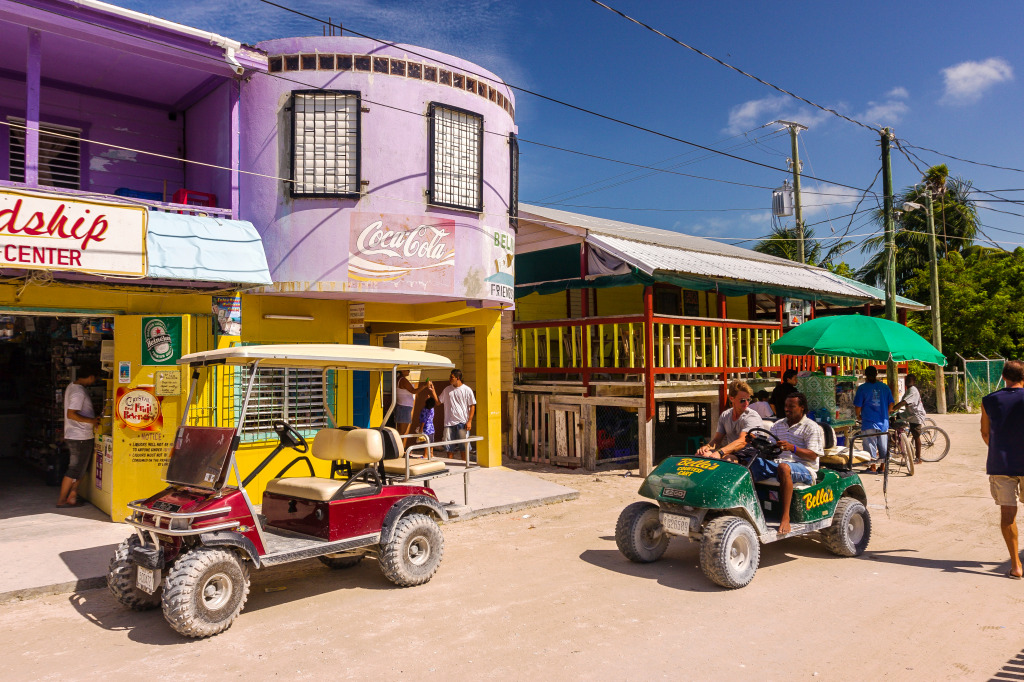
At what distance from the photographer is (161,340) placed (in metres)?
9.22

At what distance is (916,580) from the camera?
266 inches

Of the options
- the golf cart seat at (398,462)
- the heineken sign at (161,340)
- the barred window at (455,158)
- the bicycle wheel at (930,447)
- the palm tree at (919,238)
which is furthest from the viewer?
the palm tree at (919,238)

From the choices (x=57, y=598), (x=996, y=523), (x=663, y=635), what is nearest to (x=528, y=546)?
(x=663, y=635)

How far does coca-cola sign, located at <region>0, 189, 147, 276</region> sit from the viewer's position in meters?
7.43

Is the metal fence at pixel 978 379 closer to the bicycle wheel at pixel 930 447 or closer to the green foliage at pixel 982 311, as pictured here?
the green foliage at pixel 982 311

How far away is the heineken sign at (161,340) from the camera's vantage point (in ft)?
30.2

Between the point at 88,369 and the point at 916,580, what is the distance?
1075 centimetres

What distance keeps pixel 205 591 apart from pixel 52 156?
26.0ft

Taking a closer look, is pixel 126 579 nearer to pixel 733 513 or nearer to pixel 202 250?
pixel 202 250

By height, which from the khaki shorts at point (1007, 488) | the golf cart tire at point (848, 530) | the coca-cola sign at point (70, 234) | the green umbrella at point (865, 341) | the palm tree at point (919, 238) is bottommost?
the golf cart tire at point (848, 530)

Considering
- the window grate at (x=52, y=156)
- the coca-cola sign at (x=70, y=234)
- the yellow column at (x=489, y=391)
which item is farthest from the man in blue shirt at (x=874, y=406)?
the window grate at (x=52, y=156)

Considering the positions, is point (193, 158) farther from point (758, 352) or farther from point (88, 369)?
point (758, 352)

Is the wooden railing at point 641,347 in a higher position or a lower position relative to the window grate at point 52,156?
lower

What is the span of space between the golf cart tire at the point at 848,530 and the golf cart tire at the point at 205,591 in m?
5.77
